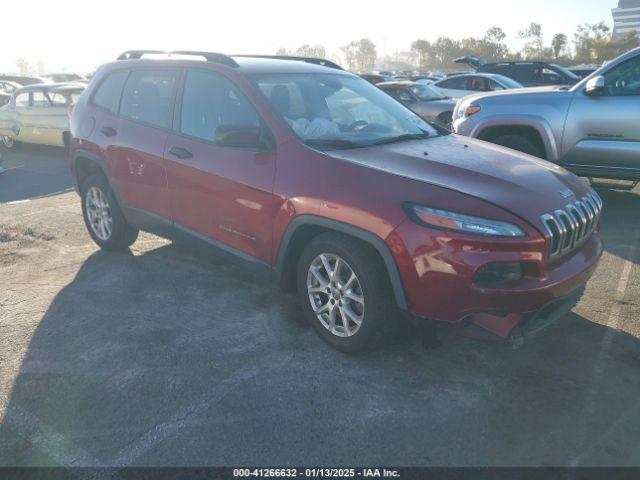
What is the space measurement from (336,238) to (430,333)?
2.72 ft

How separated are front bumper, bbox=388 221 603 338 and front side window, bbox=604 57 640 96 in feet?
13.7

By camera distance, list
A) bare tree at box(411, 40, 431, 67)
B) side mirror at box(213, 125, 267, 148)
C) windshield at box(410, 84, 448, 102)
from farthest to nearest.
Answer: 1. bare tree at box(411, 40, 431, 67)
2. windshield at box(410, 84, 448, 102)
3. side mirror at box(213, 125, 267, 148)

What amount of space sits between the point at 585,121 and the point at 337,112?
12.0 ft

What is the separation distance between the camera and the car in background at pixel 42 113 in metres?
11.2

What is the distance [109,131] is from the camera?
195 inches

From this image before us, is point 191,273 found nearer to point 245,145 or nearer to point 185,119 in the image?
point 185,119

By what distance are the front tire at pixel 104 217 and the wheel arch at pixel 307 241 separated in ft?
7.51

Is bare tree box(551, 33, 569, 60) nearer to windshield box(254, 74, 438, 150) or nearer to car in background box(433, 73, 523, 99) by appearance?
car in background box(433, 73, 523, 99)

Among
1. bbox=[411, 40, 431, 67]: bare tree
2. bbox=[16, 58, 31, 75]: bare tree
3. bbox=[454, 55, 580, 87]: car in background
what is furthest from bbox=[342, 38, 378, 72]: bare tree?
bbox=[454, 55, 580, 87]: car in background

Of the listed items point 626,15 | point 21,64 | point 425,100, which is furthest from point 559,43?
point 21,64

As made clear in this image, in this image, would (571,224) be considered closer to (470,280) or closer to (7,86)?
(470,280)

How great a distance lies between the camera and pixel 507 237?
2812 millimetres

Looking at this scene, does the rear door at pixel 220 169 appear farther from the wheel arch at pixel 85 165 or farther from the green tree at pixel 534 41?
the green tree at pixel 534 41

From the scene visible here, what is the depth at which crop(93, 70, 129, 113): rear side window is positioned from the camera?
5.02 metres
